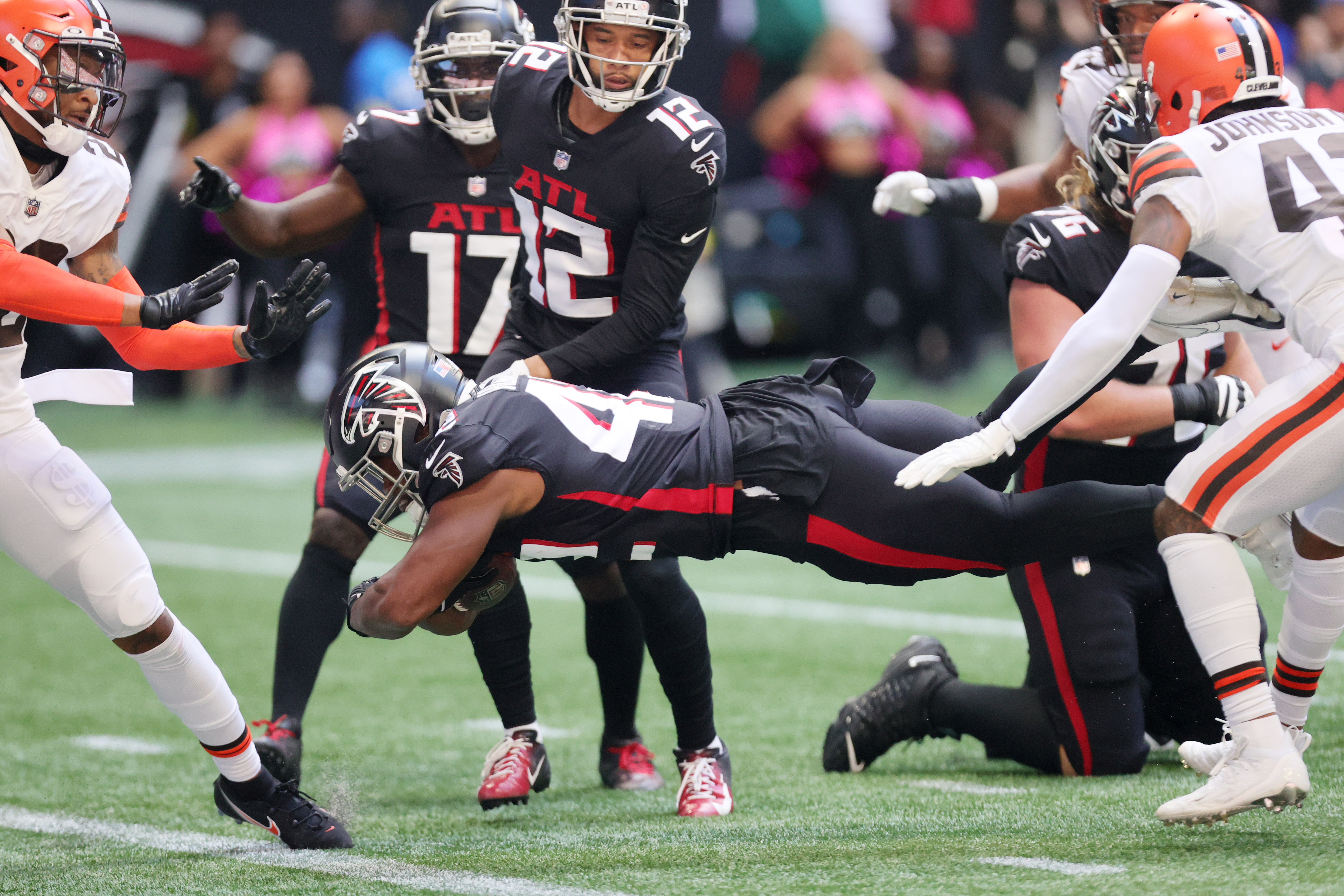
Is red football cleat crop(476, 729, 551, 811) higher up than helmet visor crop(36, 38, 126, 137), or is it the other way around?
helmet visor crop(36, 38, 126, 137)

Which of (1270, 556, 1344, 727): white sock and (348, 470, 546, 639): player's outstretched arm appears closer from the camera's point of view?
(348, 470, 546, 639): player's outstretched arm

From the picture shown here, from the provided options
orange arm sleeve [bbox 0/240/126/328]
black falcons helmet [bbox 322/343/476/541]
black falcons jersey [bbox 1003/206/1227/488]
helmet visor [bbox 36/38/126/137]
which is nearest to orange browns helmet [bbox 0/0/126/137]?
helmet visor [bbox 36/38/126/137]

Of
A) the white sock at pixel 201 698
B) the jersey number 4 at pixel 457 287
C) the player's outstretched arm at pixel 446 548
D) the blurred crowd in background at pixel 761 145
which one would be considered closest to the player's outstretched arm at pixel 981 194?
the jersey number 4 at pixel 457 287

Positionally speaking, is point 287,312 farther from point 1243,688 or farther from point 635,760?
point 1243,688

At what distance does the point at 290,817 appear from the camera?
3.43 meters

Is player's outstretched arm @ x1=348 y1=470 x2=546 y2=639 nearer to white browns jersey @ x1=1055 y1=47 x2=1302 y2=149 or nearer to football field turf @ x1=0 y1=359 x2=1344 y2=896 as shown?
football field turf @ x1=0 y1=359 x2=1344 y2=896

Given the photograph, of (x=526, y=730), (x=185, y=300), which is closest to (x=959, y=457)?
(x=526, y=730)

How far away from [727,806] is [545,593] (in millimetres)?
3105

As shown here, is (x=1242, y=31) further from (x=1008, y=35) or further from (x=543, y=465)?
(x=1008, y=35)

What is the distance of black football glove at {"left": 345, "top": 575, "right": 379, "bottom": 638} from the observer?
3.19 meters

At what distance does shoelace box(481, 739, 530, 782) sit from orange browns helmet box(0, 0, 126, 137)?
168cm

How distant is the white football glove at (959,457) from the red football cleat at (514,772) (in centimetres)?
127

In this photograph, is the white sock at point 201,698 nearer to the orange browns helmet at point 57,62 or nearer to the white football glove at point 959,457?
the orange browns helmet at point 57,62

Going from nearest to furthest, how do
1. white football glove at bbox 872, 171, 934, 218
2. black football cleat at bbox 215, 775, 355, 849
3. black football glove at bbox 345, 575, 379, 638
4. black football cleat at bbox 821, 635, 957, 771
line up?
black football glove at bbox 345, 575, 379, 638
black football cleat at bbox 215, 775, 355, 849
black football cleat at bbox 821, 635, 957, 771
white football glove at bbox 872, 171, 934, 218
